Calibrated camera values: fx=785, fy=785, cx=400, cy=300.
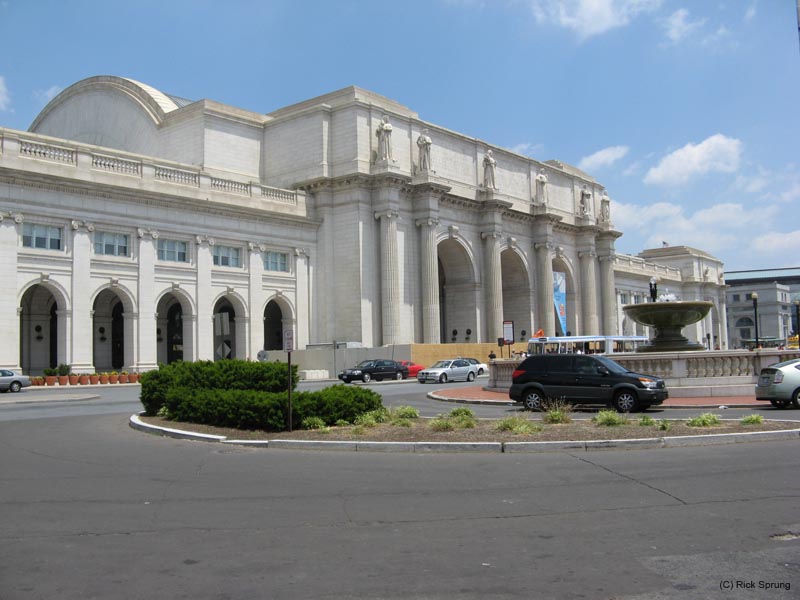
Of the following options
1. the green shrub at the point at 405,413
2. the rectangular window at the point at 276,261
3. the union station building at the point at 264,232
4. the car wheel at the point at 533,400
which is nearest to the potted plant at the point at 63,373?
the union station building at the point at 264,232

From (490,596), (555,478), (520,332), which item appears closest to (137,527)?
(490,596)

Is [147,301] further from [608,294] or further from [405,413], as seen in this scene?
[608,294]

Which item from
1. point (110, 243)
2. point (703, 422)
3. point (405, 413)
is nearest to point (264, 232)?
point (110, 243)

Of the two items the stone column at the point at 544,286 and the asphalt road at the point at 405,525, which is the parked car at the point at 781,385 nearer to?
the asphalt road at the point at 405,525

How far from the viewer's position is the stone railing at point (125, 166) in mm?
41906

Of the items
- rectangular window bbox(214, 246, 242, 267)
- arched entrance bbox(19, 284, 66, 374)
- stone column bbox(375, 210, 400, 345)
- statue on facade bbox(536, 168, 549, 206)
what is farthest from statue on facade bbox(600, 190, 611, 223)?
arched entrance bbox(19, 284, 66, 374)

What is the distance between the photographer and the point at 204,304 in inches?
1971

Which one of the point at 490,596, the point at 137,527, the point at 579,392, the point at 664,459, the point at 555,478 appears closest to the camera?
the point at 490,596

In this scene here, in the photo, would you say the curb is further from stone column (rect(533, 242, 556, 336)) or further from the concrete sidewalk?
stone column (rect(533, 242, 556, 336))

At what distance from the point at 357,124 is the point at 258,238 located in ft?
37.5

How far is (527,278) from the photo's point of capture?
242ft

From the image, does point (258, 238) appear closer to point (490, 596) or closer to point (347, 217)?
point (347, 217)

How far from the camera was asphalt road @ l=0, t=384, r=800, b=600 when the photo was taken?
21.2ft

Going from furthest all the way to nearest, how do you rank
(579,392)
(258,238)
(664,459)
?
(258,238) < (579,392) < (664,459)
